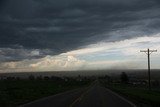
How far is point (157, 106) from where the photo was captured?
1023 inches

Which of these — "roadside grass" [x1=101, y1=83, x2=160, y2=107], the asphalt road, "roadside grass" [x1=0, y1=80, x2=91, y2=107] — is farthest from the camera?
"roadside grass" [x1=0, y1=80, x2=91, y2=107]

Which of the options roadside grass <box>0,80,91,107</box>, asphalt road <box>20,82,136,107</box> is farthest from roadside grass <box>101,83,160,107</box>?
roadside grass <box>0,80,91,107</box>

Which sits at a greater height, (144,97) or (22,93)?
(22,93)

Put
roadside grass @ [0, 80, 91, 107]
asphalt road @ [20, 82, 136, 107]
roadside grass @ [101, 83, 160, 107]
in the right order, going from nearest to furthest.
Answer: asphalt road @ [20, 82, 136, 107] < roadside grass @ [101, 83, 160, 107] < roadside grass @ [0, 80, 91, 107]

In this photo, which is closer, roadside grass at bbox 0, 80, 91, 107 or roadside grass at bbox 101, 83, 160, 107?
roadside grass at bbox 101, 83, 160, 107

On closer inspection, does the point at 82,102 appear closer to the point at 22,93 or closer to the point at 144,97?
the point at 144,97

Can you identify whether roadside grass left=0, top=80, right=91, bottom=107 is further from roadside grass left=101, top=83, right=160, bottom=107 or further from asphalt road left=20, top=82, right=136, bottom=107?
roadside grass left=101, top=83, right=160, bottom=107

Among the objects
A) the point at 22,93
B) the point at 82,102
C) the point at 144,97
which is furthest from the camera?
the point at 22,93

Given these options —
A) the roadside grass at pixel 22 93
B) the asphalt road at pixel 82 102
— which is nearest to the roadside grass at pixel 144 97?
the asphalt road at pixel 82 102

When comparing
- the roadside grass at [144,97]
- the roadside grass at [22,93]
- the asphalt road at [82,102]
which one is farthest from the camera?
the roadside grass at [22,93]

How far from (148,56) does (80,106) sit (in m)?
43.1

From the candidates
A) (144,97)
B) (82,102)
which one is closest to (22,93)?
(144,97)

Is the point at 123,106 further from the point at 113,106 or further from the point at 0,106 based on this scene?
the point at 0,106

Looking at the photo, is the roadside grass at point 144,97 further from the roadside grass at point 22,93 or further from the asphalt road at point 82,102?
the roadside grass at point 22,93
